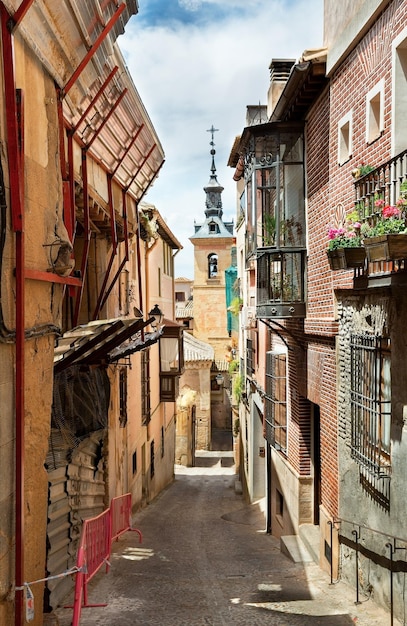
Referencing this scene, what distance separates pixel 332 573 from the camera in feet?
30.0

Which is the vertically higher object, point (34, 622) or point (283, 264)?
point (283, 264)

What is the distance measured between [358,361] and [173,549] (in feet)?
19.8

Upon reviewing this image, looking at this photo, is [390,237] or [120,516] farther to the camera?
[120,516]

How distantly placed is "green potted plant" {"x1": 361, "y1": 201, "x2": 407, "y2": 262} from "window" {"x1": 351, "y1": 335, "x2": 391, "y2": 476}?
5.00 ft

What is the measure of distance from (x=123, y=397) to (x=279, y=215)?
5.80 metres

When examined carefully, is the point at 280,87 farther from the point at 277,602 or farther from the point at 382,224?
the point at 277,602

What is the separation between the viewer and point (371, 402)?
7.48m

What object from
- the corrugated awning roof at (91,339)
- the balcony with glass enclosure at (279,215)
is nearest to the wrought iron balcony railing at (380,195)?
the corrugated awning roof at (91,339)

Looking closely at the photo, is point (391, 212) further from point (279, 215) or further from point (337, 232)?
point (279, 215)

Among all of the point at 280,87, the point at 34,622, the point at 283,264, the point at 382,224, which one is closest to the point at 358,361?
the point at 382,224

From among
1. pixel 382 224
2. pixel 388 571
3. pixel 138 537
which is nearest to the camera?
pixel 382 224

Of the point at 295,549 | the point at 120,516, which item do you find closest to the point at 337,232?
the point at 295,549

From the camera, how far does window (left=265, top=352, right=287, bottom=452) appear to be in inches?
531

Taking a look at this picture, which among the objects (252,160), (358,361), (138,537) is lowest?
(138,537)
